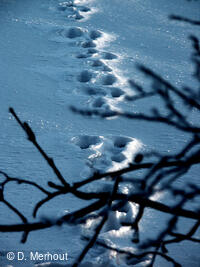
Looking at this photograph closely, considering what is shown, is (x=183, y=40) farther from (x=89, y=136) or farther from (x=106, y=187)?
(x=106, y=187)

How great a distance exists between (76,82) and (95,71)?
205mm

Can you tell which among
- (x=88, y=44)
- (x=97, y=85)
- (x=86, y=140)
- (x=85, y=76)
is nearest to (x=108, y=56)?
(x=88, y=44)

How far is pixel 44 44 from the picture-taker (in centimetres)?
291

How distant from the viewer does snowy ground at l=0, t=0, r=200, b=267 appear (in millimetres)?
1492

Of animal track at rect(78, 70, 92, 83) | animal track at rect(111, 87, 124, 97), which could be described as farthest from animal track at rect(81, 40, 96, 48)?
animal track at rect(111, 87, 124, 97)

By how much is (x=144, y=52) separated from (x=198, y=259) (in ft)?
6.54

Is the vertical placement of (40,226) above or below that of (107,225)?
above

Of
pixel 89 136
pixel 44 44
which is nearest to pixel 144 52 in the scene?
pixel 44 44

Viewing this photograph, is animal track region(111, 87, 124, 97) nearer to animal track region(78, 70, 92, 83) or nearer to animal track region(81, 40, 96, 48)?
animal track region(78, 70, 92, 83)

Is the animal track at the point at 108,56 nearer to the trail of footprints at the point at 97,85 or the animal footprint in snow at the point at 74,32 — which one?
the trail of footprints at the point at 97,85

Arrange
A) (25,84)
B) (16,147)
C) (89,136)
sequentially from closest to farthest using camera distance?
(16,147) → (89,136) → (25,84)

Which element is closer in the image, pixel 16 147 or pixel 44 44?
pixel 16 147

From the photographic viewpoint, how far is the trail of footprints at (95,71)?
7.55ft

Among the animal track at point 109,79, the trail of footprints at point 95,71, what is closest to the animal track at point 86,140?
the trail of footprints at point 95,71
